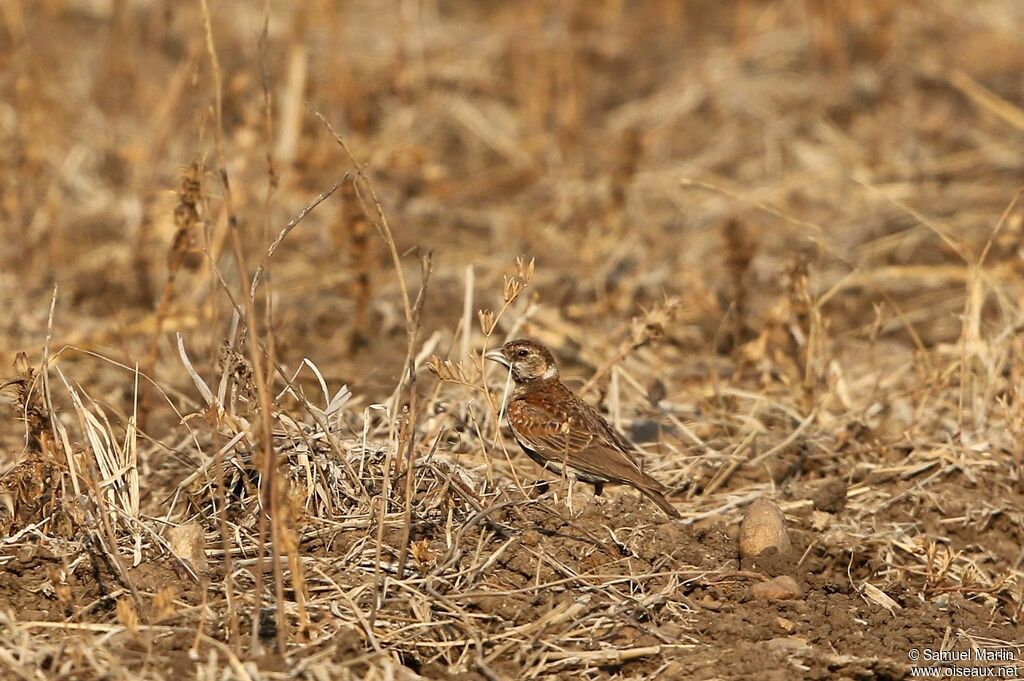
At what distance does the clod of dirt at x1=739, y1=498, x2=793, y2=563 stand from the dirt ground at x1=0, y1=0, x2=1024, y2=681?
39mm

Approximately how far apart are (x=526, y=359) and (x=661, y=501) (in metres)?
1.03

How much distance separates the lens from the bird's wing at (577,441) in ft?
16.5

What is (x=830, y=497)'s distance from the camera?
533 cm

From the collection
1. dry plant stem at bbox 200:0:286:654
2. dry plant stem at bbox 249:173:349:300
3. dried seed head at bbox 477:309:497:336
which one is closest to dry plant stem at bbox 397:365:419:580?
dried seed head at bbox 477:309:497:336

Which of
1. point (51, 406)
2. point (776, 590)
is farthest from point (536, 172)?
point (51, 406)

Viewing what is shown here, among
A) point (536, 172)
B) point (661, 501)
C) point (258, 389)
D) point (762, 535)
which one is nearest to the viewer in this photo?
point (258, 389)

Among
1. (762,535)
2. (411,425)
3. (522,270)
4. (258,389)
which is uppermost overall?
(522,270)

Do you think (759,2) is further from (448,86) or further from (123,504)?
(123,504)

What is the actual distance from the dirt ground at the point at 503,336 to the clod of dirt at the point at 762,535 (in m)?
0.04

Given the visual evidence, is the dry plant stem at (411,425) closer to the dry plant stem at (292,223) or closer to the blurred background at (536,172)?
the dry plant stem at (292,223)

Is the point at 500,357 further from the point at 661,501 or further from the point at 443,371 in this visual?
the point at 443,371

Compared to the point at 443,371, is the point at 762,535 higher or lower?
lower

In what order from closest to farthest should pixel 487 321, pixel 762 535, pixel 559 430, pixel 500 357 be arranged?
1. pixel 487 321
2. pixel 762 535
3. pixel 559 430
4. pixel 500 357

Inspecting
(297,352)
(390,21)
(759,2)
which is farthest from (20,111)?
(759,2)
